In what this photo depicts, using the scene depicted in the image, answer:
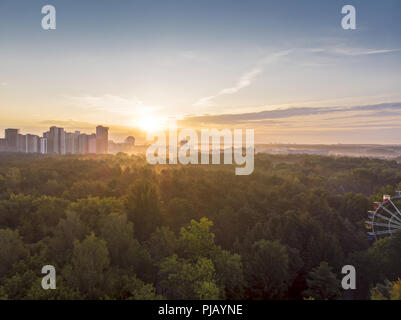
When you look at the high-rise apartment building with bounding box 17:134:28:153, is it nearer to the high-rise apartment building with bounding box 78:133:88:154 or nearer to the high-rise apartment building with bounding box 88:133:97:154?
the high-rise apartment building with bounding box 78:133:88:154

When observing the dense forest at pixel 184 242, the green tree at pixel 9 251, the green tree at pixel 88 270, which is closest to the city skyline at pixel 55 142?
the dense forest at pixel 184 242

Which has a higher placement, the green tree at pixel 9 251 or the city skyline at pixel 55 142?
the city skyline at pixel 55 142

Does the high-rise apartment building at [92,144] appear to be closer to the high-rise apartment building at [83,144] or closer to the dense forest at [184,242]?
the high-rise apartment building at [83,144]

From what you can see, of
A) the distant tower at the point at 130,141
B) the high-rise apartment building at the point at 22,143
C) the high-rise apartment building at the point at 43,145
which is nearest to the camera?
the high-rise apartment building at the point at 43,145

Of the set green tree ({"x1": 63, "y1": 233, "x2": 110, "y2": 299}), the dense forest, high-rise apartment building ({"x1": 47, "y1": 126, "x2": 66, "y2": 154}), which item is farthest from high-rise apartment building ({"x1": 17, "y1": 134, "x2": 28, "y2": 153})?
green tree ({"x1": 63, "y1": 233, "x2": 110, "y2": 299})

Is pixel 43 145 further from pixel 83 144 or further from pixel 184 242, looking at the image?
pixel 184 242

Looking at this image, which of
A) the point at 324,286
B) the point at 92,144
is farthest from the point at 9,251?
the point at 92,144
